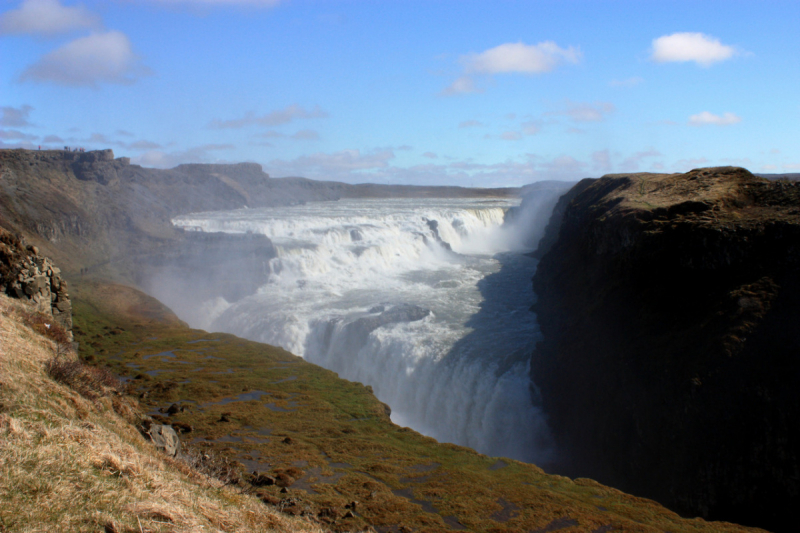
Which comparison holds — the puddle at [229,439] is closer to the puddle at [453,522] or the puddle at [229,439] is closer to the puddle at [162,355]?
the puddle at [453,522]

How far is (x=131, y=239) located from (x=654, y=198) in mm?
43235

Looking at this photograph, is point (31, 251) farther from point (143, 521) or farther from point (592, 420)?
point (592, 420)

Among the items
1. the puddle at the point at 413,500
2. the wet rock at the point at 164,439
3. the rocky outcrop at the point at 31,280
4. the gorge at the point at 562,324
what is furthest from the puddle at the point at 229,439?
the rocky outcrop at the point at 31,280

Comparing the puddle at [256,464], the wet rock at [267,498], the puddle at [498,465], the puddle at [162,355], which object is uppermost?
the wet rock at [267,498]

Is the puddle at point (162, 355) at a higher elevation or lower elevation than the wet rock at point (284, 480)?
lower

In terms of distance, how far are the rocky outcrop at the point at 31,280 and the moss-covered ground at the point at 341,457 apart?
12.8ft

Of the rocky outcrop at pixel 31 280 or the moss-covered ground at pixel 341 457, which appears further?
the rocky outcrop at pixel 31 280

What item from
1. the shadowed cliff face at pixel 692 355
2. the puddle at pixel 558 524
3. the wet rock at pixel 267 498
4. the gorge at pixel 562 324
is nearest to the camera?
the wet rock at pixel 267 498

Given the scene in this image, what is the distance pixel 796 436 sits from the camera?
12.3 m

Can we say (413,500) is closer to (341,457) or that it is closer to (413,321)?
(341,457)

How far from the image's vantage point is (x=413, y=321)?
28328 mm

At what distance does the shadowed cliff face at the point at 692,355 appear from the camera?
12.9 metres

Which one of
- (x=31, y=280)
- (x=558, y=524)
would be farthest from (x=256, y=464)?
(x=31, y=280)

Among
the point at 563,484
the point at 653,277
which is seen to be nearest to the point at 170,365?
the point at 563,484
